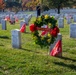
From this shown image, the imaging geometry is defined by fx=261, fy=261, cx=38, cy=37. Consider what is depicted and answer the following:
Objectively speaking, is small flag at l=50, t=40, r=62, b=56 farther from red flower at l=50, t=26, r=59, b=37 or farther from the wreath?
red flower at l=50, t=26, r=59, b=37

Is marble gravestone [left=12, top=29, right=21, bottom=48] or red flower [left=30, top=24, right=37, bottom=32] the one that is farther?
marble gravestone [left=12, top=29, right=21, bottom=48]

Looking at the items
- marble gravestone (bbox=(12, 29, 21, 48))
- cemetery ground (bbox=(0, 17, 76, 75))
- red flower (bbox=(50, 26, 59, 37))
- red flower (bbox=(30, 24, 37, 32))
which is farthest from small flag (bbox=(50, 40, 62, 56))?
marble gravestone (bbox=(12, 29, 21, 48))

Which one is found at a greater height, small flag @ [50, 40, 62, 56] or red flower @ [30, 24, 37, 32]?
red flower @ [30, 24, 37, 32]

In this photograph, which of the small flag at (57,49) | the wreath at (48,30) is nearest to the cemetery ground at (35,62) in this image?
the small flag at (57,49)

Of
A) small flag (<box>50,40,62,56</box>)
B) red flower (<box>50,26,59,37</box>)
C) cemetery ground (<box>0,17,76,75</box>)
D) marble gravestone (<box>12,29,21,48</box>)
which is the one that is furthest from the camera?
marble gravestone (<box>12,29,21,48</box>)

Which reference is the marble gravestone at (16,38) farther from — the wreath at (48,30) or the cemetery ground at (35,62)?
the wreath at (48,30)

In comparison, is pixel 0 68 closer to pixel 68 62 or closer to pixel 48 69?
pixel 48 69

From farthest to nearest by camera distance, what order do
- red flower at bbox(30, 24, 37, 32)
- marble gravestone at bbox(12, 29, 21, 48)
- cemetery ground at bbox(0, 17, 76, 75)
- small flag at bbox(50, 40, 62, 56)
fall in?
marble gravestone at bbox(12, 29, 21, 48) < small flag at bbox(50, 40, 62, 56) < red flower at bbox(30, 24, 37, 32) < cemetery ground at bbox(0, 17, 76, 75)

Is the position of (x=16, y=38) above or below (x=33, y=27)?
below

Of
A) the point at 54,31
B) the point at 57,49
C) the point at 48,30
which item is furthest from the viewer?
the point at 57,49

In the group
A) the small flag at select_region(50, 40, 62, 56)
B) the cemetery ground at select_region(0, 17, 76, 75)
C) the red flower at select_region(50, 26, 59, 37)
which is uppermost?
the red flower at select_region(50, 26, 59, 37)

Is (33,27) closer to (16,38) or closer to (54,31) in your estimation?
(54,31)

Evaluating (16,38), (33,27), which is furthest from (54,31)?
(16,38)

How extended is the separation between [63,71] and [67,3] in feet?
121
